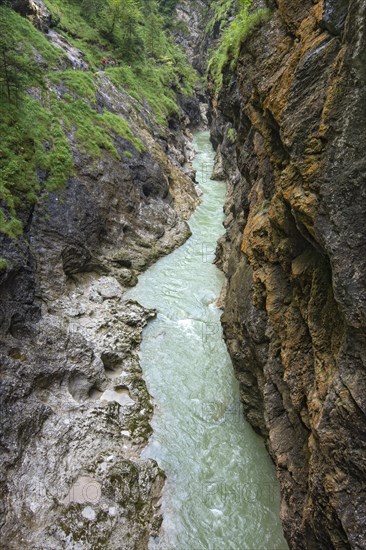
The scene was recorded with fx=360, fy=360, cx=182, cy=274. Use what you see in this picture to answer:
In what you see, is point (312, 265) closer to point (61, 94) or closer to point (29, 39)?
point (61, 94)

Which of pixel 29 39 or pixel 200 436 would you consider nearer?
pixel 200 436

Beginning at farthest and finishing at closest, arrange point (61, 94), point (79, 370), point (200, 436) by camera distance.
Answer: point (61, 94) → point (79, 370) → point (200, 436)

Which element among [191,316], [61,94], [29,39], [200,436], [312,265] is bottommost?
[200,436]

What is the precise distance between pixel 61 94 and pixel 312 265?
2121cm

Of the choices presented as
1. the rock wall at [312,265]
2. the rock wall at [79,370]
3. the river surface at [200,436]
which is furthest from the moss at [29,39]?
the rock wall at [312,265]

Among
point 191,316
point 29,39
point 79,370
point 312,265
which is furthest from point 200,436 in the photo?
point 29,39

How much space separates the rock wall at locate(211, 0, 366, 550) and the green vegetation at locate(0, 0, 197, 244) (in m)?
10.3

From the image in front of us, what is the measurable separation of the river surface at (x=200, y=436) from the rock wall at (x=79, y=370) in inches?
23.1

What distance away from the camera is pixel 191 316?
1612 cm

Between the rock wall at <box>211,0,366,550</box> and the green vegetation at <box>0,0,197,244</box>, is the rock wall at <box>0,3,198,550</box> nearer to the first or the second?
the green vegetation at <box>0,0,197,244</box>

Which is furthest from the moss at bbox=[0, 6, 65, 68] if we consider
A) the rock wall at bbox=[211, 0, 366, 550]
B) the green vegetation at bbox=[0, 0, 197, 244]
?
the rock wall at bbox=[211, 0, 366, 550]

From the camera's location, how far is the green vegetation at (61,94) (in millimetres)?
16547

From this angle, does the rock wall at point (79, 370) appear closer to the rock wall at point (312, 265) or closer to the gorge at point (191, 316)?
the gorge at point (191, 316)

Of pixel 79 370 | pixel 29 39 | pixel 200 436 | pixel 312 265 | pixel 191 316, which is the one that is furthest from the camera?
pixel 29 39
